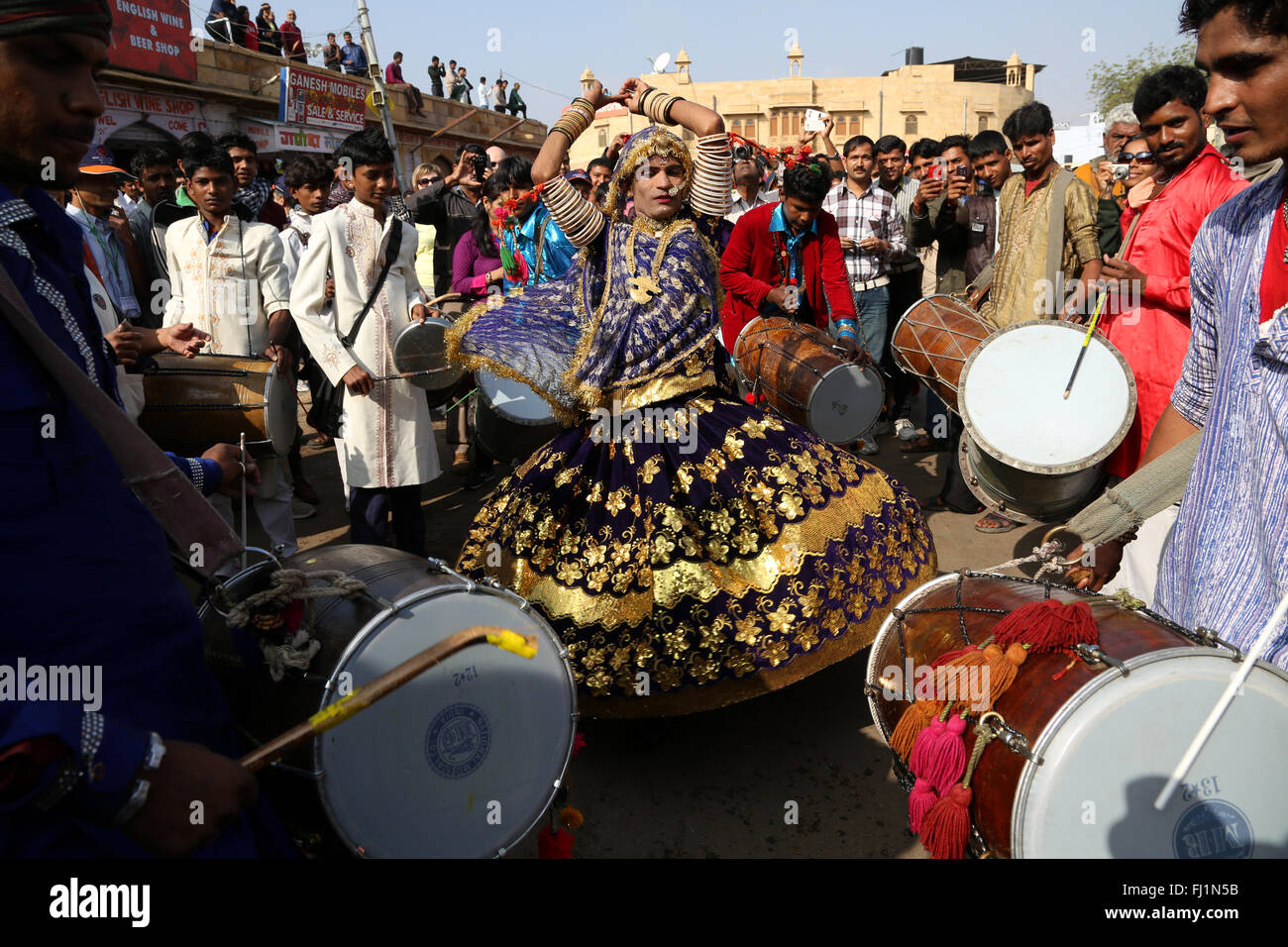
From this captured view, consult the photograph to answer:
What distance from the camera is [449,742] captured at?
5.94ft

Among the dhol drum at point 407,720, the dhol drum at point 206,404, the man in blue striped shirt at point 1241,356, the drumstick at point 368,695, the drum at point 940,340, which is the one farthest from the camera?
the drum at point 940,340

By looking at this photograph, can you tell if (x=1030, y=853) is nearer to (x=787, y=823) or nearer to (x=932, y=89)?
(x=787, y=823)

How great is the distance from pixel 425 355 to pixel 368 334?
313 mm

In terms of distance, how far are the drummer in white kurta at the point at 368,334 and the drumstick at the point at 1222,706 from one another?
3.70m

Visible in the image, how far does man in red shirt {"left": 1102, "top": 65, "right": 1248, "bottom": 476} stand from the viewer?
143 inches

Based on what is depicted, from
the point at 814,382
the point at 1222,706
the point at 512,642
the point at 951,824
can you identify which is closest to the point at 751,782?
the point at 951,824

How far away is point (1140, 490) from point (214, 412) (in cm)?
396

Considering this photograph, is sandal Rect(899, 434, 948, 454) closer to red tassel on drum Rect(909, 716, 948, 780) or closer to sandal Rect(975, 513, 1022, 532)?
sandal Rect(975, 513, 1022, 532)

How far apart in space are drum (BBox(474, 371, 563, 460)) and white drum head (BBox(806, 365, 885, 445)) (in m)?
1.59

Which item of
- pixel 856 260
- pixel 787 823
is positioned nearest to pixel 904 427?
pixel 856 260

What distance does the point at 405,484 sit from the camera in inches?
174

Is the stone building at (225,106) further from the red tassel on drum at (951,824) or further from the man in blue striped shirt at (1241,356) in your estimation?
the red tassel on drum at (951,824)

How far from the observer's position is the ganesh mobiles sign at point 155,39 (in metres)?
15.6

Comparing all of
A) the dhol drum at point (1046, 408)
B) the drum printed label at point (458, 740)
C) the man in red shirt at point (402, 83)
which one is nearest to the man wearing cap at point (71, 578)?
the drum printed label at point (458, 740)
